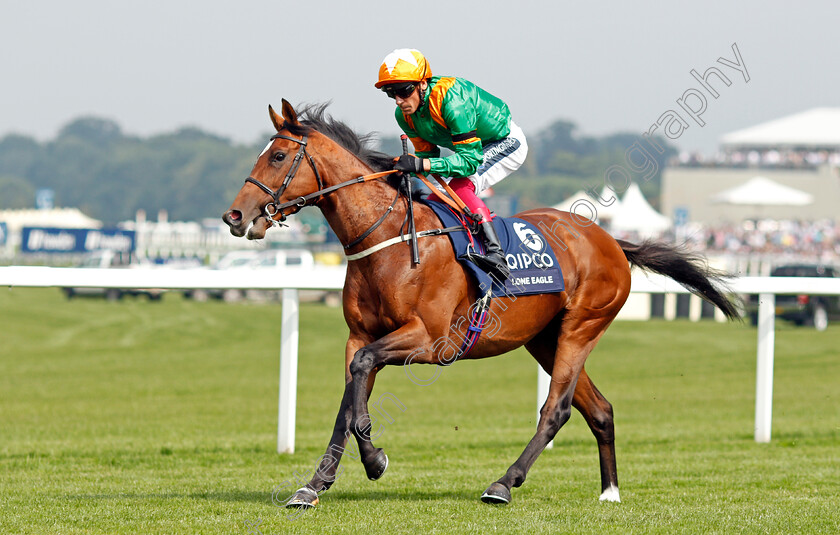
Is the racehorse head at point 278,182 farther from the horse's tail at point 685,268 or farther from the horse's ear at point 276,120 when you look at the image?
the horse's tail at point 685,268

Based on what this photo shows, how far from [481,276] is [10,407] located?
21.5ft

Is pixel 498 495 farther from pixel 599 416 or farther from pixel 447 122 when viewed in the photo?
pixel 447 122

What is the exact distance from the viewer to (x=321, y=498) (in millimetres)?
5074

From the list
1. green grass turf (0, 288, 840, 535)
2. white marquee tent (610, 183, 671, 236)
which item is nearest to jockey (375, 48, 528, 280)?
green grass turf (0, 288, 840, 535)

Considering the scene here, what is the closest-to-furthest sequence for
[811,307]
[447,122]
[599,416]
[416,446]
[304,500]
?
[304,500] → [447,122] → [599,416] → [416,446] → [811,307]

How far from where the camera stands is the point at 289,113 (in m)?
4.69

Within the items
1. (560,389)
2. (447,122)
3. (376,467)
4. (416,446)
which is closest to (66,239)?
(416,446)

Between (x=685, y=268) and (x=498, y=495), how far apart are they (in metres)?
2.06

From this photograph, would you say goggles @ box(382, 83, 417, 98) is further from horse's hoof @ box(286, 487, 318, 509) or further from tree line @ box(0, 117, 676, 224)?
tree line @ box(0, 117, 676, 224)

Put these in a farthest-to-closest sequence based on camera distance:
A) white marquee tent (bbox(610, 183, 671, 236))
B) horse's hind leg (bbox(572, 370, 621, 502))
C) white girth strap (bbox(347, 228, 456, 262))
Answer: white marquee tent (bbox(610, 183, 671, 236)) < horse's hind leg (bbox(572, 370, 621, 502)) < white girth strap (bbox(347, 228, 456, 262))

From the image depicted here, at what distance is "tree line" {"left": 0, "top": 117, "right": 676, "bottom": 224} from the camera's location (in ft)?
404

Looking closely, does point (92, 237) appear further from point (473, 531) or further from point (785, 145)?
point (785, 145)

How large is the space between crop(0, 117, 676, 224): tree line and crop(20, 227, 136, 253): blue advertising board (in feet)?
244

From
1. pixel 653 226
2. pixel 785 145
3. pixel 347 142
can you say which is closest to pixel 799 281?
pixel 347 142
